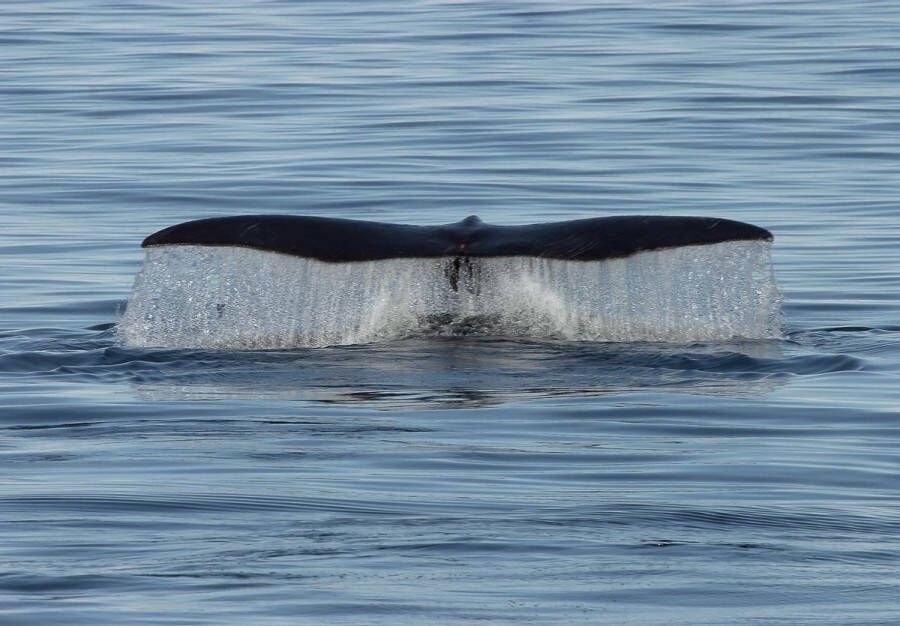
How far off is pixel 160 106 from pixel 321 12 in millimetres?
13014

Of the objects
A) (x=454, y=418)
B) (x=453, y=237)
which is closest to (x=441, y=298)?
(x=453, y=237)

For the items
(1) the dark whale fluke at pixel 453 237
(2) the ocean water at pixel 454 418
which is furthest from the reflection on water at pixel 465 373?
(1) the dark whale fluke at pixel 453 237

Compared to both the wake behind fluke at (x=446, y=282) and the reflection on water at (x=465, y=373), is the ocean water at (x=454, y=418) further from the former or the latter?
the wake behind fluke at (x=446, y=282)

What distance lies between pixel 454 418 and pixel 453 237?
1375 millimetres

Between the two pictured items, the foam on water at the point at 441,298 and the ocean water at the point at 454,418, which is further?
the foam on water at the point at 441,298

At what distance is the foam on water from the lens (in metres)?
9.18

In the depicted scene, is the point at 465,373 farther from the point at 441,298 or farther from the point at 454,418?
the point at 454,418

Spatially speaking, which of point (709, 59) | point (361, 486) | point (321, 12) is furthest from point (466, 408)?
point (321, 12)

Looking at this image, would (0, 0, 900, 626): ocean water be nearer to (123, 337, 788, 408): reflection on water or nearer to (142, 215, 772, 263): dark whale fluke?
(123, 337, 788, 408): reflection on water

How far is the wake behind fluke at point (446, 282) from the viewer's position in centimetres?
911

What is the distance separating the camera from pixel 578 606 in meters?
5.40

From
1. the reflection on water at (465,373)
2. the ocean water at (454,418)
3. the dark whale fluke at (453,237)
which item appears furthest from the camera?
the dark whale fluke at (453,237)

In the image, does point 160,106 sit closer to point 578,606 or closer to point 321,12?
point 321,12

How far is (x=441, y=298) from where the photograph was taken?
380 inches
